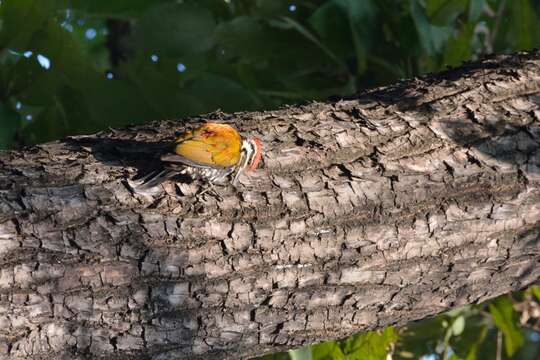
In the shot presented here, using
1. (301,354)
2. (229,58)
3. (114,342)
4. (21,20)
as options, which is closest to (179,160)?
(114,342)

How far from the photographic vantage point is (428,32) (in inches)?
125

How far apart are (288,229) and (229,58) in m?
1.65

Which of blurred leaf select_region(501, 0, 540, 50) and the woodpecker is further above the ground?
blurred leaf select_region(501, 0, 540, 50)

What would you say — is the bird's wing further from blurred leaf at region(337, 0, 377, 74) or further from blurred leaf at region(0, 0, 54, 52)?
blurred leaf at region(337, 0, 377, 74)

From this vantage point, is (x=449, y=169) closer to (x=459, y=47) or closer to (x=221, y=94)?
(x=221, y=94)

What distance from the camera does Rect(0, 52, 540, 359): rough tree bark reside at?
1.67 metres

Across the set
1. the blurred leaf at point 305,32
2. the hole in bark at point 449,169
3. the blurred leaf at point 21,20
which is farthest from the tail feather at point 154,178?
the blurred leaf at point 305,32

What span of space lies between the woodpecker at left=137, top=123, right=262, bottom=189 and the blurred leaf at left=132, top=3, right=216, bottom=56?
1211mm

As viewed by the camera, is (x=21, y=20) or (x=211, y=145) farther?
(x=21, y=20)

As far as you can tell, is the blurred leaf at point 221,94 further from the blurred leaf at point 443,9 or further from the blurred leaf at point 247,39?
the blurred leaf at point 443,9

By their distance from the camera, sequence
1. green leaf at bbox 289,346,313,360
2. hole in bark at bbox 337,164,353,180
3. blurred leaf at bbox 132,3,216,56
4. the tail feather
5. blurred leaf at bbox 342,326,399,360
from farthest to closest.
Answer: blurred leaf at bbox 132,3,216,56 < blurred leaf at bbox 342,326,399,360 < green leaf at bbox 289,346,313,360 < hole in bark at bbox 337,164,353,180 < the tail feather

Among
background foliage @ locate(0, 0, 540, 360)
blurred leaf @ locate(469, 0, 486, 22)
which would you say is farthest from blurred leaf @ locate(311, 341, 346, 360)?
blurred leaf @ locate(469, 0, 486, 22)

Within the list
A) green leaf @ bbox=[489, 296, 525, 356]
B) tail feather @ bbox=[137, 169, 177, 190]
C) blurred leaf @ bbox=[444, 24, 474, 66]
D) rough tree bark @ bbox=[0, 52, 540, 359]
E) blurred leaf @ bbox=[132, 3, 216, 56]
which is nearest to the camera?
rough tree bark @ bbox=[0, 52, 540, 359]

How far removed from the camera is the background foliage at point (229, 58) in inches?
109
